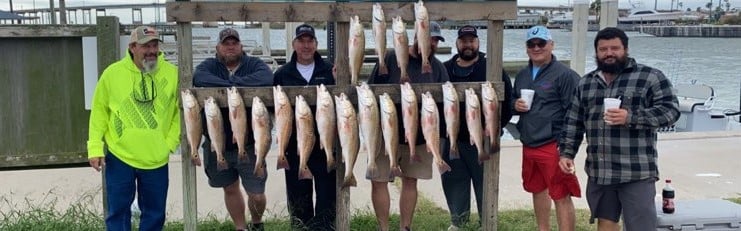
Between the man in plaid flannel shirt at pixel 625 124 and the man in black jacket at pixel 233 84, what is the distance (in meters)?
1.98

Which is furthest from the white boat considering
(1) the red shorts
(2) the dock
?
(1) the red shorts

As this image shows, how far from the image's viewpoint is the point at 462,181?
510 centimetres

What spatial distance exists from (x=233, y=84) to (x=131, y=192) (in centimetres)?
92

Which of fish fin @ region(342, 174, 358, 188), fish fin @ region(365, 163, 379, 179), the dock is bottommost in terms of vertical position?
fish fin @ region(342, 174, 358, 188)

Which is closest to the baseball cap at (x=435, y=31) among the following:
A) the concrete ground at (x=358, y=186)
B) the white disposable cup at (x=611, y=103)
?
the white disposable cup at (x=611, y=103)

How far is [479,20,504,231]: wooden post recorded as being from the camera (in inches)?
159

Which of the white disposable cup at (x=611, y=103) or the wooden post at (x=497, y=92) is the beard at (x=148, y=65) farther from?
the white disposable cup at (x=611, y=103)

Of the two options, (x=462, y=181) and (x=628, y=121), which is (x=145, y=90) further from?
(x=628, y=121)

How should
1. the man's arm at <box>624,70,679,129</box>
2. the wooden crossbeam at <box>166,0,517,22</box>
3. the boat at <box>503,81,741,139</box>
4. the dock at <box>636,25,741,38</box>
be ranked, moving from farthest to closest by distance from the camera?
the dock at <box>636,25,741,38</box>, the boat at <box>503,81,741,139</box>, the wooden crossbeam at <box>166,0,517,22</box>, the man's arm at <box>624,70,679,129</box>

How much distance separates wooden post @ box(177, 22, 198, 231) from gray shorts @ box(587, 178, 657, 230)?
2360mm

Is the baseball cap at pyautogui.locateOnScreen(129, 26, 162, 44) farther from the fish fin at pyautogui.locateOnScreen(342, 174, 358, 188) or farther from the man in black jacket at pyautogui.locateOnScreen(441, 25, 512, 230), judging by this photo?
the man in black jacket at pyautogui.locateOnScreen(441, 25, 512, 230)

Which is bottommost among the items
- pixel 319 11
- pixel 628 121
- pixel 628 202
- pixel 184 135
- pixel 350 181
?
pixel 628 202

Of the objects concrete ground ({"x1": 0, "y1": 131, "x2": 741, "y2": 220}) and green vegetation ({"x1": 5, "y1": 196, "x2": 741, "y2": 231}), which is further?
concrete ground ({"x1": 0, "y1": 131, "x2": 741, "y2": 220})

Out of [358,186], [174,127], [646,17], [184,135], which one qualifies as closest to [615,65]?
[184,135]
